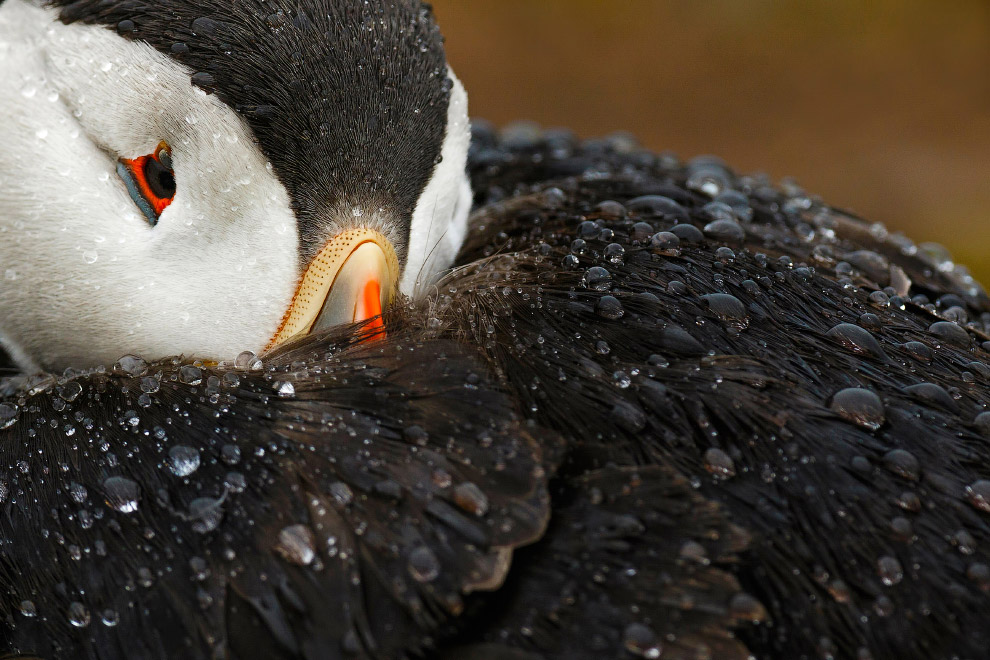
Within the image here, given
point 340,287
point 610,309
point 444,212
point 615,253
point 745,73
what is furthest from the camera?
point 745,73

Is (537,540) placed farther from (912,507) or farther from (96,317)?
(96,317)

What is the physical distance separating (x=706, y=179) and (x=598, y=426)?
36.3 inches

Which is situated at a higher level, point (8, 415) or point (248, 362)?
point (248, 362)

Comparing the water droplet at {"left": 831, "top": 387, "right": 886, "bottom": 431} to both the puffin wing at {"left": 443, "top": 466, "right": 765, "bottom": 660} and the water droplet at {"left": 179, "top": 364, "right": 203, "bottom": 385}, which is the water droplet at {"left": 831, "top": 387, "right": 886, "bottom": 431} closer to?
the puffin wing at {"left": 443, "top": 466, "right": 765, "bottom": 660}

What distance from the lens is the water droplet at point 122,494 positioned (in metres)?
1.18

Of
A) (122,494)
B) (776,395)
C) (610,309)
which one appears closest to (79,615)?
(122,494)

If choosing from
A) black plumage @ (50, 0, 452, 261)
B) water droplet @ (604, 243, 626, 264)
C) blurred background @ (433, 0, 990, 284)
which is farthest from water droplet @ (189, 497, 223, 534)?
blurred background @ (433, 0, 990, 284)

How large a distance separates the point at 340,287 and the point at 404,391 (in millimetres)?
375

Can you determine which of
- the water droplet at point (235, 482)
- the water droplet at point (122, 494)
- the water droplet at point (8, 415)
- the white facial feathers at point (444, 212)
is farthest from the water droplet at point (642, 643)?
the water droplet at point (8, 415)

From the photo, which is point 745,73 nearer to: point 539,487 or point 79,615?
point 539,487

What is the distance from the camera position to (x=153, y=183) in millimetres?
1567

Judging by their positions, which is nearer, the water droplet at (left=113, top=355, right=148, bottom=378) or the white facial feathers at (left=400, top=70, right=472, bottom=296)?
the water droplet at (left=113, top=355, right=148, bottom=378)

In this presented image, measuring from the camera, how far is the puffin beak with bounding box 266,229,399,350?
1.54m

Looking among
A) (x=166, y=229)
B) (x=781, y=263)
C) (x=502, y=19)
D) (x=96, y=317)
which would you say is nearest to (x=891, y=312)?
(x=781, y=263)
